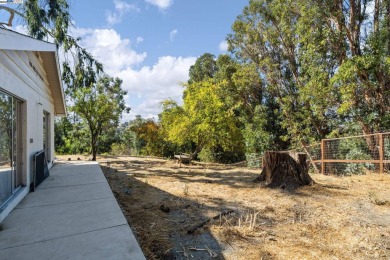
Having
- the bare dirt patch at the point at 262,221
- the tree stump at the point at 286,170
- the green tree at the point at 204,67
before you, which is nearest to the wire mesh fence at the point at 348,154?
the tree stump at the point at 286,170

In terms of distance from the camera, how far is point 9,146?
4035 millimetres

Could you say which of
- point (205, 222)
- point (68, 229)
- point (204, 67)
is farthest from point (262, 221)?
point (204, 67)

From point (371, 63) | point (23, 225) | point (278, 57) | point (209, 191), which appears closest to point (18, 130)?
point (23, 225)

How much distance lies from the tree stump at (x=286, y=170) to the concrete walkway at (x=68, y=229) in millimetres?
4291

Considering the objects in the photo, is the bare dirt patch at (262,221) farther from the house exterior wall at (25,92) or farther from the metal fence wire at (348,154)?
the metal fence wire at (348,154)

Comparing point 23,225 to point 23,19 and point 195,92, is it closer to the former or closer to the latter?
point 23,19

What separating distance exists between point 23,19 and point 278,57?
14678 millimetres

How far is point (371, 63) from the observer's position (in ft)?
29.1

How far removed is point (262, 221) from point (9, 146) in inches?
177

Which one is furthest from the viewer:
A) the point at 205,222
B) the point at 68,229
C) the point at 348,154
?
the point at 348,154

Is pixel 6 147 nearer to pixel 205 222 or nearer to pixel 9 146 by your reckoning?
pixel 9 146

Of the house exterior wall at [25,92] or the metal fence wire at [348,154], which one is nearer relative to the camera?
the house exterior wall at [25,92]

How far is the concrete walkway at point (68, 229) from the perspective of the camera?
2375 mm

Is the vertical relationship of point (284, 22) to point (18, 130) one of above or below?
above
